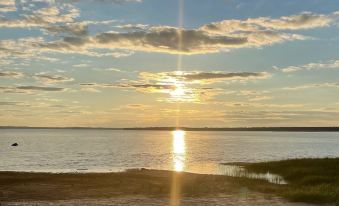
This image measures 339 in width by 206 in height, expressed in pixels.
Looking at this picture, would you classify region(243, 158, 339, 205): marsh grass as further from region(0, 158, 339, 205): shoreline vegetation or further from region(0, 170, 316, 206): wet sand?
region(0, 170, 316, 206): wet sand

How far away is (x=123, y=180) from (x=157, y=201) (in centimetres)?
1515

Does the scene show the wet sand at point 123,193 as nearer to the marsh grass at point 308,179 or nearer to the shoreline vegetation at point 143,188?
the shoreline vegetation at point 143,188

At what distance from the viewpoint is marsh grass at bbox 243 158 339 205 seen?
105ft

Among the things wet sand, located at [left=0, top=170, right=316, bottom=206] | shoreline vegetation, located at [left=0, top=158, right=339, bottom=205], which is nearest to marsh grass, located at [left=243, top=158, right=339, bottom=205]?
shoreline vegetation, located at [left=0, top=158, right=339, bottom=205]

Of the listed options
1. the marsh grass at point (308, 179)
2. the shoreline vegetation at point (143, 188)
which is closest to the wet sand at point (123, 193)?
the shoreline vegetation at point (143, 188)

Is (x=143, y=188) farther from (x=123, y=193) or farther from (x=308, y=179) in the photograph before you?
(x=308, y=179)

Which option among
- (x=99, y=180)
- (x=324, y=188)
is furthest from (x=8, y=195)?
(x=324, y=188)

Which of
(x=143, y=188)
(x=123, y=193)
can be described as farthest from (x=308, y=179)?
(x=123, y=193)

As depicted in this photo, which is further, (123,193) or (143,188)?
(143,188)

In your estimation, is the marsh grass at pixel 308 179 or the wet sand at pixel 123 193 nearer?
the wet sand at pixel 123 193

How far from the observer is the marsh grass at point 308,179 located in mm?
31891

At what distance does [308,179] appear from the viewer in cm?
4516

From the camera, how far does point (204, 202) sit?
100 ft

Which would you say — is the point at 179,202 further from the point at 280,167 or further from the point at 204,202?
the point at 280,167
